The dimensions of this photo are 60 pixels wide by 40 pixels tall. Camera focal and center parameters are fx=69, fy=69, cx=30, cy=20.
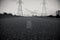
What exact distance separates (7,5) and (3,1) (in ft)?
0.43

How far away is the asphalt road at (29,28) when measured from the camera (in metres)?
0.60

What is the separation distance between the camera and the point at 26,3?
1.70 metres

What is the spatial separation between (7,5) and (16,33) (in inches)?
51.2

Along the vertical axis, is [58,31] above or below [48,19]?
below

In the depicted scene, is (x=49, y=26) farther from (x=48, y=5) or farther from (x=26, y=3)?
(x=48, y=5)

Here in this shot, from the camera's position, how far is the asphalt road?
23.5 inches

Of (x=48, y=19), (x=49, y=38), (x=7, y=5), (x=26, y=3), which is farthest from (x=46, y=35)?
(x=7, y=5)

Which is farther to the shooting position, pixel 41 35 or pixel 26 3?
pixel 26 3

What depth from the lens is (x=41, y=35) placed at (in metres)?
0.61

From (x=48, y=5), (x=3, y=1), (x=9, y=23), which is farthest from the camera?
(x=48, y=5)

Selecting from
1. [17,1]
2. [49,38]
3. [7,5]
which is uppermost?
[17,1]

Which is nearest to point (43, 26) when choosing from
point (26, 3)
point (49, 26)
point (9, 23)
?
point (49, 26)

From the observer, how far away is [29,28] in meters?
0.63

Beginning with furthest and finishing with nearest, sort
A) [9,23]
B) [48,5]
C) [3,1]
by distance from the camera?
[48,5] → [3,1] → [9,23]
